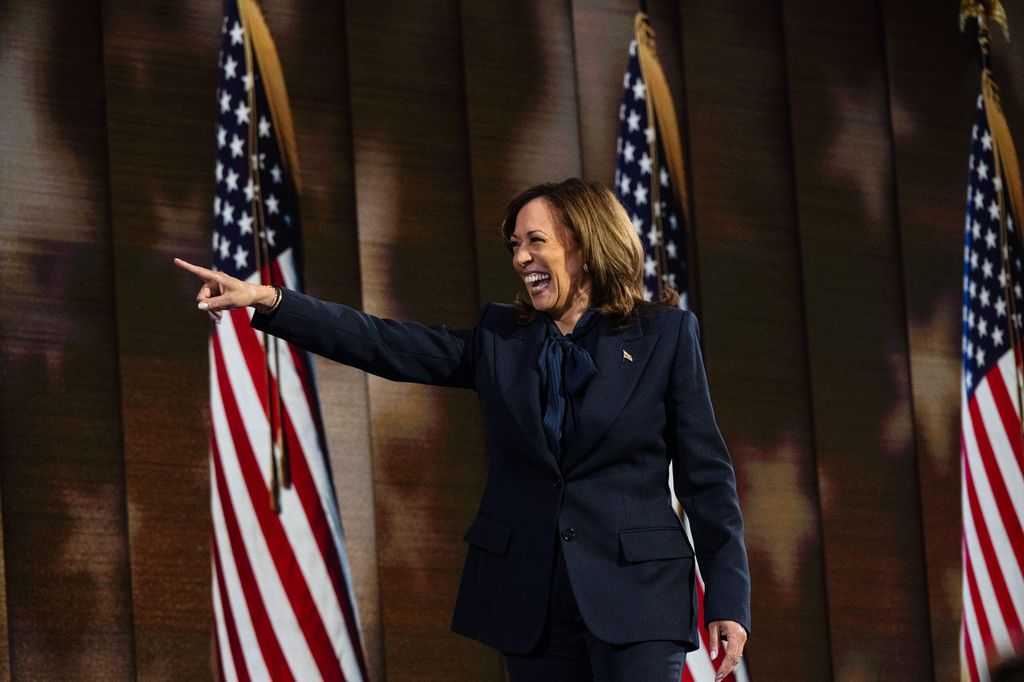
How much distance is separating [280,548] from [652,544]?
6.02 ft

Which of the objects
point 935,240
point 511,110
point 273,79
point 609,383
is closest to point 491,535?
point 609,383

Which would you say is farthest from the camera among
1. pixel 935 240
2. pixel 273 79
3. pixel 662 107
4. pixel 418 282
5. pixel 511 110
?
pixel 935 240

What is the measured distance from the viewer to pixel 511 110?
4.16 meters

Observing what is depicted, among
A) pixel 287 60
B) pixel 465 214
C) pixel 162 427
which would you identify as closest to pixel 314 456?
pixel 162 427

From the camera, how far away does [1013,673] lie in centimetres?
439

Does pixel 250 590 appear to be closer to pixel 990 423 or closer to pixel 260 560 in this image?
pixel 260 560

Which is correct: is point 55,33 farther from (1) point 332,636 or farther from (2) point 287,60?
(1) point 332,636

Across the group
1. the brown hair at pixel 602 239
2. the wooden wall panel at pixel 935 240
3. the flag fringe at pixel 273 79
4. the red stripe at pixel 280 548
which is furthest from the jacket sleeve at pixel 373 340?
the wooden wall panel at pixel 935 240

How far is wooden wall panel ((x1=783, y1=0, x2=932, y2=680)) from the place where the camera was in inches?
170

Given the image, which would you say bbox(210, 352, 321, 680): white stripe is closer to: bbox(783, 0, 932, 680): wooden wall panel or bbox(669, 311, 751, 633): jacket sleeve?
bbox(783, 0, 932, 680): wooden wall panel

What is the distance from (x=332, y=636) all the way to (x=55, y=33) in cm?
172

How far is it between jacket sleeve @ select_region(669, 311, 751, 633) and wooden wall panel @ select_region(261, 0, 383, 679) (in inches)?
72.3

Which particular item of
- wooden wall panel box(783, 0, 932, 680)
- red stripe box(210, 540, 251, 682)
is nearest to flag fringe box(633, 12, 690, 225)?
wooden wall panel box(783, 0, 932, 680)

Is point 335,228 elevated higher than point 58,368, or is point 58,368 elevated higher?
point 335,228
